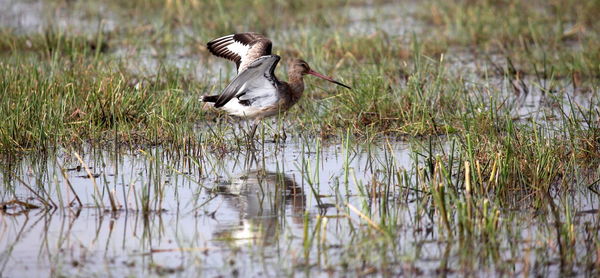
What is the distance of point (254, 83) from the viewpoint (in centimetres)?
864

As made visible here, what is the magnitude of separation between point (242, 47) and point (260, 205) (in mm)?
3259

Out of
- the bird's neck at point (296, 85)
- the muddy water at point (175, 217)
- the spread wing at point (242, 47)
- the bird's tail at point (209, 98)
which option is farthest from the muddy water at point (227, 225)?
the spread wing at point (242, 47)

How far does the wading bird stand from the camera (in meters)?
8.27

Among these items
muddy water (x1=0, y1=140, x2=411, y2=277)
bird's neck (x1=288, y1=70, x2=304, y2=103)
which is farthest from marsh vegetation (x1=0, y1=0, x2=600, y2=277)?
bird's neck (x1=288, y1=70, x2=304, y2=103)

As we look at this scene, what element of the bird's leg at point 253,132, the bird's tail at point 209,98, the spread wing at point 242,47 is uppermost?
the spread wing at point 242,47

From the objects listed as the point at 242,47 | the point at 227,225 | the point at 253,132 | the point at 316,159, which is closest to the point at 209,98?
the point at 253,132

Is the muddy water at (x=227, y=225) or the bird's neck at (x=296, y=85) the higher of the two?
the bird's neck at (x=296, y=85)

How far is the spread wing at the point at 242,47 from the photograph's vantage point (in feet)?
29.2

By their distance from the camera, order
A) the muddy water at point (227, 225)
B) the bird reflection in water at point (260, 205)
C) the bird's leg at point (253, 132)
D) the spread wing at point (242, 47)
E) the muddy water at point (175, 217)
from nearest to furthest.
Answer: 1. the muddy water at point (227, 225)
2. the muddy water at point (175, 217)
3. the bird reflection in water at point (260, 205)
4. the bird's leg at point (253, 132)
5. the spread wing at point (242, 47)

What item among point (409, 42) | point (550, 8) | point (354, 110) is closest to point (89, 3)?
point (409, 42)

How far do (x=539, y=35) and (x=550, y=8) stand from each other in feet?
8.02

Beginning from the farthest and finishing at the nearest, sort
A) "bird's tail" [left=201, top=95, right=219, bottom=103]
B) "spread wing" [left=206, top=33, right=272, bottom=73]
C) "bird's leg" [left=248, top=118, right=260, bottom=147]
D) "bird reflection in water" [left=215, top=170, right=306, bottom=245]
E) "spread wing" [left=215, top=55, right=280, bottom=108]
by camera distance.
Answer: "spread wing" [left=206, top=33, right=272, bottom=73]
"bird's tail" [left=201, top=95, right=219, bottom=103]
"spread wing" [left=215, top=55, right=280, bottom=108]
"bird's leg" [left=248, top=118, right=260, bottom=147]
"bird reflection in water" [left=215, top=170, right=306, bottom=245]

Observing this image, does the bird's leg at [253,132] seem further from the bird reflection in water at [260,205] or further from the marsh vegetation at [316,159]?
the bird reflection in water at [260,205]

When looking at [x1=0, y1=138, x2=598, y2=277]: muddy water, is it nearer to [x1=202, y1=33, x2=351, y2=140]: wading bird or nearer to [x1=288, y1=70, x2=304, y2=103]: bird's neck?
[x1=202, y1=33, x2=351, y2=140]: wading bird
